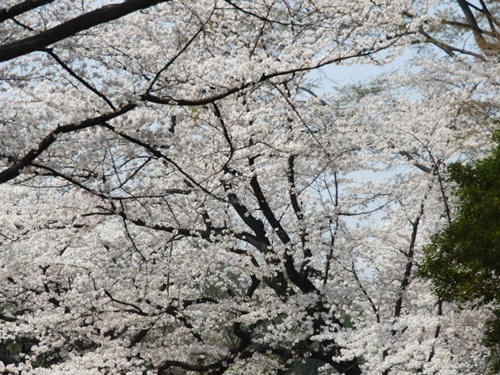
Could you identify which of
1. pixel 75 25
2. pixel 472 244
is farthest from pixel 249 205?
pixel 75 25

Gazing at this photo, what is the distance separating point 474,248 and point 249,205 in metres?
3.56

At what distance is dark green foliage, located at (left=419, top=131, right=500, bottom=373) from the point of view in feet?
20.2

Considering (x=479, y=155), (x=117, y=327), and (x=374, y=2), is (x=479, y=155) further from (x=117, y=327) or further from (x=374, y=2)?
(x=117, y=327)

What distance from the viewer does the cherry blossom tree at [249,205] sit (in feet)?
19.6

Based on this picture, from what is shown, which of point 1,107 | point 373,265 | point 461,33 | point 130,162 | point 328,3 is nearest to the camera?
point 1,107

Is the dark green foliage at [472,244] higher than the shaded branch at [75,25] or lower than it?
lower

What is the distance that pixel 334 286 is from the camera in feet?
28.0

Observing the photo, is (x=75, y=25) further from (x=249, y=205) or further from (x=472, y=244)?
(x=249, y=205)

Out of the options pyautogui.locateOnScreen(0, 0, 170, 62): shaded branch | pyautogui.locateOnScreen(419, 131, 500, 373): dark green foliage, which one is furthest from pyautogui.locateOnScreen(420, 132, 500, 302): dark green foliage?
pyautogui.locateOnScreen(0, 0, 170, 62): shaded branch

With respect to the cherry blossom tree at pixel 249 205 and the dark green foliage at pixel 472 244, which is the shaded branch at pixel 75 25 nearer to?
the cherry blossom tree at pixel 249 205

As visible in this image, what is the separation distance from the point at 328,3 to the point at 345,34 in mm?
415

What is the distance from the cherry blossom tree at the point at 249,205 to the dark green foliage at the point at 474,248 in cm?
44

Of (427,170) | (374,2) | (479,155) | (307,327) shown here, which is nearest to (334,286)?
(307,327)

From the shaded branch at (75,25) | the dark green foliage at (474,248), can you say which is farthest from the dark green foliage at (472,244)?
the shaded branch at (75,25)
